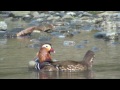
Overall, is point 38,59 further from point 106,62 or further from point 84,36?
point 84,36

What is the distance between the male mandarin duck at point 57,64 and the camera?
8.16 meters

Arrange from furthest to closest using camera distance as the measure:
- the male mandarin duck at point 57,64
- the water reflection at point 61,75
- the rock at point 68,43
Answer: the rock at point 68,43 → the male mandarin duck at point 57,64 → the water reflection at point 61,75

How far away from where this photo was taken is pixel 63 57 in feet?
30.7

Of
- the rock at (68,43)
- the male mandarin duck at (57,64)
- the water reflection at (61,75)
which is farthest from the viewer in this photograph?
the rock at (68,43)

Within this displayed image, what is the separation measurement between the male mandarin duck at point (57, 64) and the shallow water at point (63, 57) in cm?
10

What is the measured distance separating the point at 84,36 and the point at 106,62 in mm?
3915

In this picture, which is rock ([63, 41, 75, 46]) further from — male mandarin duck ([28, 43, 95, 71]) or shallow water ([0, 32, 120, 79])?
male mandarin duck ([28, 43, 95, 71])

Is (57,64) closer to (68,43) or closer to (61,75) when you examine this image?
(61,75)

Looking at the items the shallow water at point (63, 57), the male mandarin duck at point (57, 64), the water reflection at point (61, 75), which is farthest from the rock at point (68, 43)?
the water reflection at point (61, 75)

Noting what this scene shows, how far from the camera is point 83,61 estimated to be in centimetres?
837

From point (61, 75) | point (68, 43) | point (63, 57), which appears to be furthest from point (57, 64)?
point (68, 43)

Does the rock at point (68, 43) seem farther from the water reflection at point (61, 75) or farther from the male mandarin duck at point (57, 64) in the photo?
the water reflection at point (61, 75)

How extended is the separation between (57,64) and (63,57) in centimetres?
119
